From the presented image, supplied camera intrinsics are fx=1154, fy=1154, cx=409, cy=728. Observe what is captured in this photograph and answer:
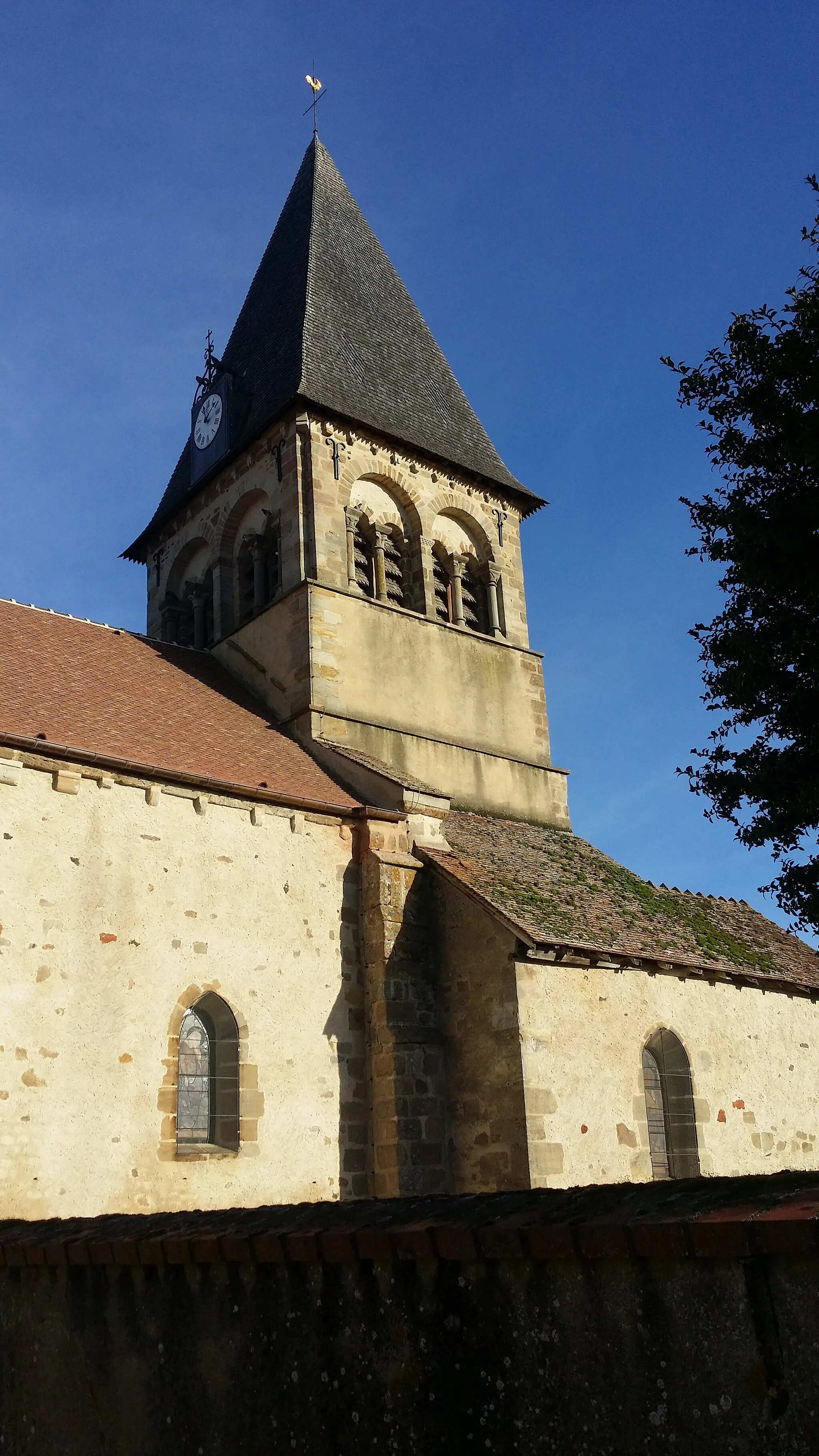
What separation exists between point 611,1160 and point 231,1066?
389cm

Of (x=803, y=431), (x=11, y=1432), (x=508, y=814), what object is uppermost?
(x=803, y=431)

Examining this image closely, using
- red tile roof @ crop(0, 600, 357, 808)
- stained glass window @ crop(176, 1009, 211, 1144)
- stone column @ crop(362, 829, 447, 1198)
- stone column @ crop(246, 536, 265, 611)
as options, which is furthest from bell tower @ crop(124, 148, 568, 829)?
stained glass window @ crop(176, 1009, 211, 1144)

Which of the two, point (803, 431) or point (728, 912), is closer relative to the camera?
point (803, 431)

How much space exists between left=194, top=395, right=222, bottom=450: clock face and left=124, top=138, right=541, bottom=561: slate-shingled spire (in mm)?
625

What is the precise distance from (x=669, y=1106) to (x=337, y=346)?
12.5m

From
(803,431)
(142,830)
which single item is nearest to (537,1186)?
(142,830)

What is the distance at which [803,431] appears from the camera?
930 centimetres

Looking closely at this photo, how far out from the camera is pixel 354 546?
16.9m

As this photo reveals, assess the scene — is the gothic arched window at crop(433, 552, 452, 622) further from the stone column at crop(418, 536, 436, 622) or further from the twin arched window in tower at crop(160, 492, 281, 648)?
the twin arched window in tower at crop(160, 492, 281, 648)

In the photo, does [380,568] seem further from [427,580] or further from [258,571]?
[258,571]

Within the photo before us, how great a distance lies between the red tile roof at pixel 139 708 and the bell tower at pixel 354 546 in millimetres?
746

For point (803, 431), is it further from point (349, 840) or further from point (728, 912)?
point (728, 912)

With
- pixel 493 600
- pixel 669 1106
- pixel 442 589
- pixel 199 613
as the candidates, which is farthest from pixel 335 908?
pixel 199 613

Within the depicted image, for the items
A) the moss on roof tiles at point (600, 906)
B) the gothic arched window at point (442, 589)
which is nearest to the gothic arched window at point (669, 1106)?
the moss on roof tiles at point (600, 906)
